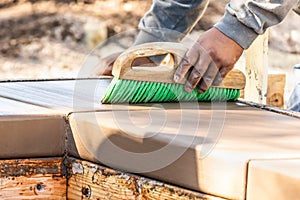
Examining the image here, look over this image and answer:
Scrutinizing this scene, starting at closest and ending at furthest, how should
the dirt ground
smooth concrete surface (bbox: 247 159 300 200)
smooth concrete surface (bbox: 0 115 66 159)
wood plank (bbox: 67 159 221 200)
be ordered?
smooth concrete surface (bbox: 247 159 300 200) → wood plank (bbox: 67 159 221 200) → smooth concrete surface (bbox: 0 115 66 159) → the dirt ground

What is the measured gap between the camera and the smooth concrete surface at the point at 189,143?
129 cm

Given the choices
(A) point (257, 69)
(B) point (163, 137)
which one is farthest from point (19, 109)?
(A) point (257, 69)

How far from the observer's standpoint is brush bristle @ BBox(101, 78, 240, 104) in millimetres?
1894

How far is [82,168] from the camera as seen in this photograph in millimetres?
1644

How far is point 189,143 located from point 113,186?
270mm

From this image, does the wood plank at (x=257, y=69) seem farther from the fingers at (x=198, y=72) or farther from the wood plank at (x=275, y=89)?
the fingers at (x=198, y=72)

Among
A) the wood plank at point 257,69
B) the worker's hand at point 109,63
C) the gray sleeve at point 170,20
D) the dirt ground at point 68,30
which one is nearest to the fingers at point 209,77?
the worker's hand at point 109,63

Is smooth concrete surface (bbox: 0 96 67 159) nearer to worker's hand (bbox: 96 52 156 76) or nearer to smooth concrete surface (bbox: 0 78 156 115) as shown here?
smooth concrete surface (bbox: 0 78 156 115)

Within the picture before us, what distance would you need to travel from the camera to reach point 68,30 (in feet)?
20.9

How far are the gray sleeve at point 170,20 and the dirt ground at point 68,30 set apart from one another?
319 cm

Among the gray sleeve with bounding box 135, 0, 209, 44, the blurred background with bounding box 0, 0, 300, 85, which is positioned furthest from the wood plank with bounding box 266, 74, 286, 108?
the blurred background with bounding box 0, 0, 300, 85

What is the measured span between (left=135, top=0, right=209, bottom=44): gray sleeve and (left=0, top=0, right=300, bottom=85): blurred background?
320 cm

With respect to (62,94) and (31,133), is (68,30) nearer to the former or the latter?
(62,94)

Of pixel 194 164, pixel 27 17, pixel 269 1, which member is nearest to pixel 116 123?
pixel 194 164
